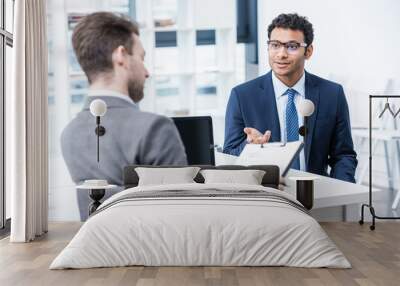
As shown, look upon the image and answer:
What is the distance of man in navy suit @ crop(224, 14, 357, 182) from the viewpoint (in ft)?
23.6

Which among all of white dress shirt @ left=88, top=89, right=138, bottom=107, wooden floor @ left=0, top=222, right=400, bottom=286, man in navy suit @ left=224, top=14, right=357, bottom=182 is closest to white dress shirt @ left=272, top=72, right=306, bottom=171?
man in navy suit @ left=224, top=14, right=357, bottom=182

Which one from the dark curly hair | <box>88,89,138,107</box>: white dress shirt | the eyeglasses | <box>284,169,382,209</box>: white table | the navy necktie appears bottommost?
<box>284,169,382,209</box>: white table

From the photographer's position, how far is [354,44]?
7.32 meters

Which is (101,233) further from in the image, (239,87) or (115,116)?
(239,87)

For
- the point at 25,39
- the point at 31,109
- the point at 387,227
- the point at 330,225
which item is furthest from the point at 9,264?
the point at 387,227

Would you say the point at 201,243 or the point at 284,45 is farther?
the point at 284,45

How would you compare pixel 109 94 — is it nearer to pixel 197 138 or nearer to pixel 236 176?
pixel 197 138

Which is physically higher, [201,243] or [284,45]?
[284,45]

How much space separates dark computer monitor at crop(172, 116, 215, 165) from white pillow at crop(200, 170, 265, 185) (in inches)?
15.1

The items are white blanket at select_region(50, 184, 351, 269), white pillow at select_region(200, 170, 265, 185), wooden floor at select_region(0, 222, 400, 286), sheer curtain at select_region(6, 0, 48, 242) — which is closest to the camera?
wooden floor at select_region(0, 222, 400, 286)

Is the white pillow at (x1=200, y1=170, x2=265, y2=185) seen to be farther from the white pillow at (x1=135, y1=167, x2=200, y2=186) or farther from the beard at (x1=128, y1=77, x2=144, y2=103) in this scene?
the beard at (x1=128, y1=77, x2=144, y2=103)

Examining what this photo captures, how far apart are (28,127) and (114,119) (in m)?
1.15

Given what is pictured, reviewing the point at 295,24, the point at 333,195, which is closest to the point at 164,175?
the point at 333,195

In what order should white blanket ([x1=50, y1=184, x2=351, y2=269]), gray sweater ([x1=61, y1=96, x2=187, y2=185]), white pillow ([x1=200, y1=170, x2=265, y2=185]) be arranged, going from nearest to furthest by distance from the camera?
white blanket ([x1=50, y1=184, x2=351, y2=269]) < white pillow ([x1=200, y1=170, x2=265, y2=185]) < gray sweater ([x1=61, y1=96, x2=187, y2=185])
